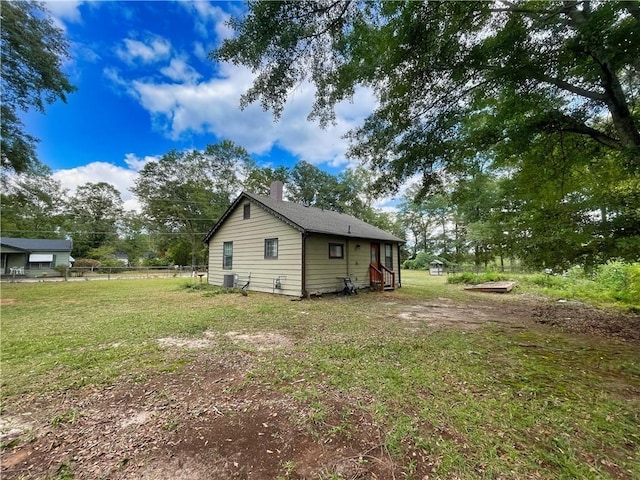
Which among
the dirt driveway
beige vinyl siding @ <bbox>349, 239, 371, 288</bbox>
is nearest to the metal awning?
beige vinyl siding @ <bbox>349, 239, 371, 288</bbox>

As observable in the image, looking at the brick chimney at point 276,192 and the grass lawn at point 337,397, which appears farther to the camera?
the brick chimney at point 276,192

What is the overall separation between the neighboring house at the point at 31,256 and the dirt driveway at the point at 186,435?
28.5 metres

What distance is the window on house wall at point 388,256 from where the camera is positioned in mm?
13154

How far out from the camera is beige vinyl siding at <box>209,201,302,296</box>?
31.3 feet

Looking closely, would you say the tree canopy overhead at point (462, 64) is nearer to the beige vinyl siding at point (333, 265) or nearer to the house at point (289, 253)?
the house at point (289, 253)

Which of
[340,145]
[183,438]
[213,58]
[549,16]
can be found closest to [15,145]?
[213,58]

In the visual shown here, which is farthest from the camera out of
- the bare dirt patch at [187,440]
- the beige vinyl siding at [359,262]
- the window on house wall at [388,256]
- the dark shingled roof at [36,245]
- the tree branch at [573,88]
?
the dark shingled roof at [36,245]

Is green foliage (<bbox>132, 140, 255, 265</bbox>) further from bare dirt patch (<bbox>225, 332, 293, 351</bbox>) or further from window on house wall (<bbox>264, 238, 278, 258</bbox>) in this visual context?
bare dirt patch (<bbox>225, 332, 293, 351</bbox>)

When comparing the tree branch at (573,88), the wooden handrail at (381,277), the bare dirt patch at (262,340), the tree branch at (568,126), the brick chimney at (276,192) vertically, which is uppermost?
the brick chimney at (276,192)

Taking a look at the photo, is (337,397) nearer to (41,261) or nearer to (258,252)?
(258,252)

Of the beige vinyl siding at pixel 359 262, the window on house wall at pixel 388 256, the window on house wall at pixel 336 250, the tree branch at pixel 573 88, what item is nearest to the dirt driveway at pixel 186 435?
the tree branch at pixel 573 88

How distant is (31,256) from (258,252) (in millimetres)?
26666

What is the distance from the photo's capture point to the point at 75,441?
2.04 m

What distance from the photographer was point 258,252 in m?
10.9
